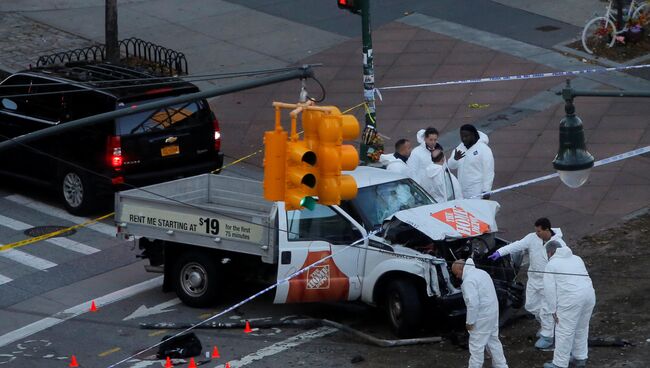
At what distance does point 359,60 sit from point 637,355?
1303 cm

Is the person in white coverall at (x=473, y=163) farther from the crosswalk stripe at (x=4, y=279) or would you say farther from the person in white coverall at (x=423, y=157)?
the crosswalk stripe at (x=4, y=279)

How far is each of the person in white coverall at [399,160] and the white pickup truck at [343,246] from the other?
3.69ft

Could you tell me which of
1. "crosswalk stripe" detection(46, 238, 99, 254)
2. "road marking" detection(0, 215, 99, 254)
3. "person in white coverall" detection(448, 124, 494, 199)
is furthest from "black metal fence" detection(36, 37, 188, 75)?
"person in white coverall" detection(448, 124, 494, 199)

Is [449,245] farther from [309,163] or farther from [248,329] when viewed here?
[309,163]

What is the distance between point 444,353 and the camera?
12609 millimetres

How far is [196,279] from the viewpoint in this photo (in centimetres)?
1410

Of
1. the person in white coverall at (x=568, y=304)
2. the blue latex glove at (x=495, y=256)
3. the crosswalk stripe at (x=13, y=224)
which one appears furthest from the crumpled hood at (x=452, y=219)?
the crosswalk stripe at (x=13, y=224)

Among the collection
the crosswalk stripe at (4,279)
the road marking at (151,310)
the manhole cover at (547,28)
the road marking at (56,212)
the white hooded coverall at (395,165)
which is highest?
the manhole cover at (547,28)

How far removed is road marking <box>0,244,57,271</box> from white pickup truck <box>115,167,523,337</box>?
1.93 metres

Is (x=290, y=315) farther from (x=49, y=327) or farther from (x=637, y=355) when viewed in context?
(x=637, y=355)

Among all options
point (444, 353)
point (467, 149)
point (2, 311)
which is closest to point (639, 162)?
point (467, 149)

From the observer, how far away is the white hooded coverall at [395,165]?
50.5ft

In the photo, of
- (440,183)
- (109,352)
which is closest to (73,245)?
(109,352)

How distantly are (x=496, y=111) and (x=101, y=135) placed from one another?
25.0 ft
